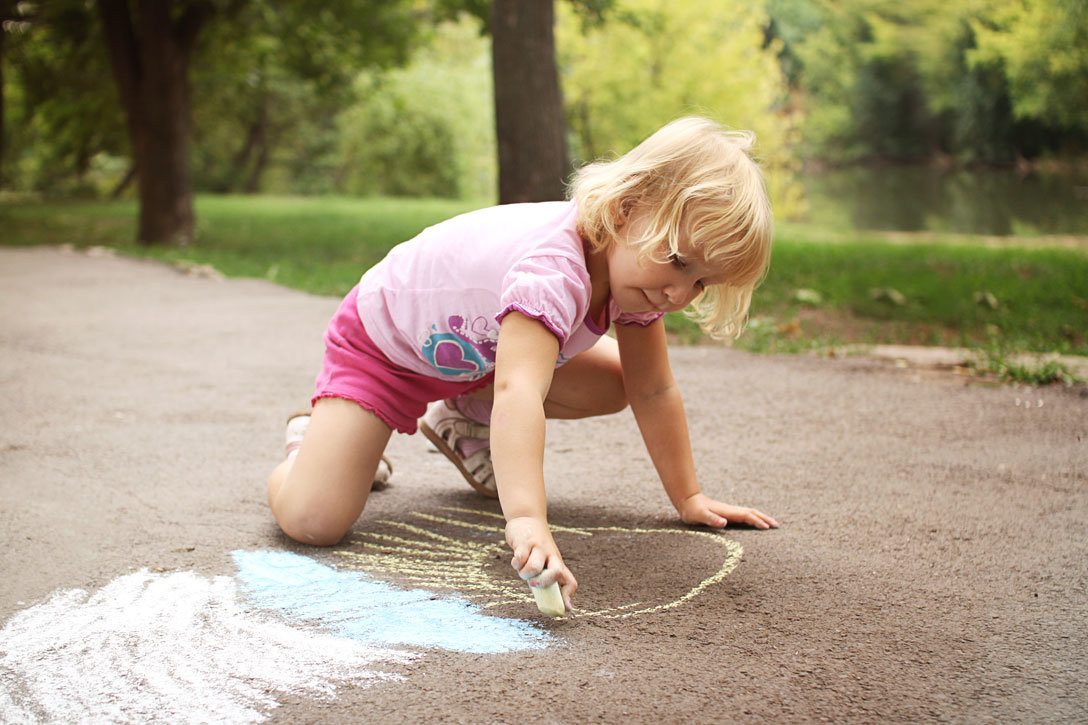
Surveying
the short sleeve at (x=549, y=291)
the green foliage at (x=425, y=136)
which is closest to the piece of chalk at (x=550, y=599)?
the short sleeve at (x=549, y=291)

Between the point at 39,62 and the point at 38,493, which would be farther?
the point at 39,62

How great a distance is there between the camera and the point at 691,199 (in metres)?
1.98

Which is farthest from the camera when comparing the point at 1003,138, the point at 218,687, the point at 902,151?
the point at 902,151

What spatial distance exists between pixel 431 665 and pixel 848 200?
2431cm

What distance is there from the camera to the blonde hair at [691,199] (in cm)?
197

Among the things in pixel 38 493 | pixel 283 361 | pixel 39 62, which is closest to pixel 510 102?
pixel 283 361

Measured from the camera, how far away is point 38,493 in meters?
2.70

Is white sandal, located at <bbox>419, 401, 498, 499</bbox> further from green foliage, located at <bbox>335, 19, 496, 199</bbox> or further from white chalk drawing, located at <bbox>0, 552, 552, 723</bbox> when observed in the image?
green foliage, located at <bbox>335, 19, 496, 199</bbox>

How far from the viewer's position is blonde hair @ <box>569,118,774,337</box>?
1973 millimetres

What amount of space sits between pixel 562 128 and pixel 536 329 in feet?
17.6

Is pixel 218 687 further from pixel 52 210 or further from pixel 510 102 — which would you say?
pixel 52 210

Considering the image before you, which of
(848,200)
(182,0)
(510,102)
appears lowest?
(848,200)

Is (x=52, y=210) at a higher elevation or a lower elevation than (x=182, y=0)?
lower

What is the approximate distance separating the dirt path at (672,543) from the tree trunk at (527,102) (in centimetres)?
297
